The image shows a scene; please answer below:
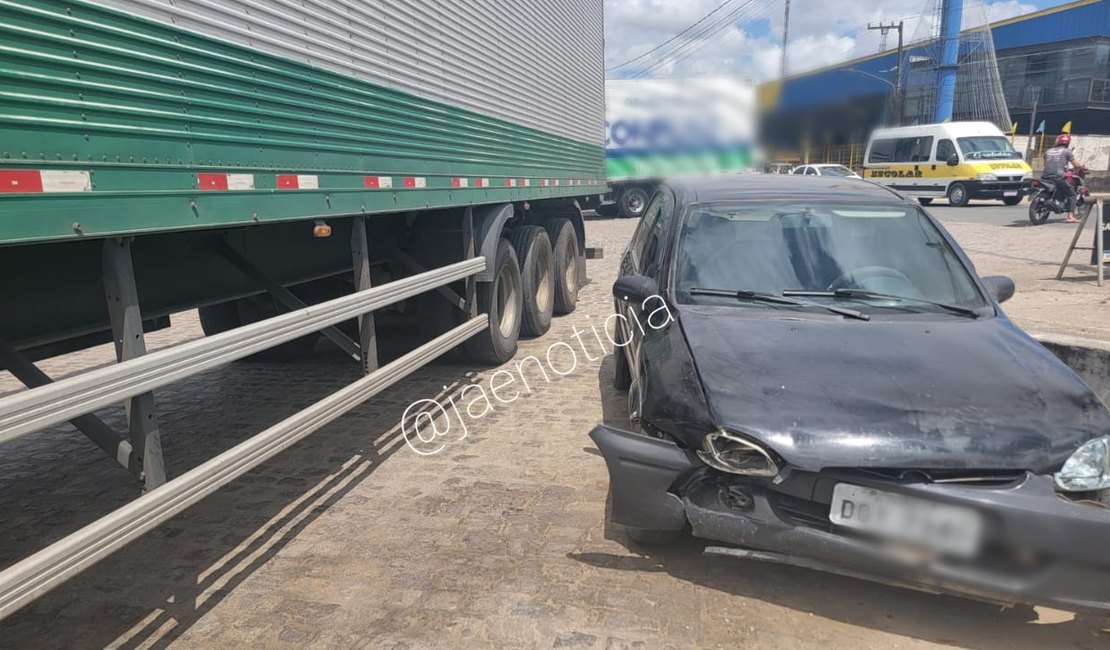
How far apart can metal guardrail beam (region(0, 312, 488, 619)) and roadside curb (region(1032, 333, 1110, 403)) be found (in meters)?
4.27

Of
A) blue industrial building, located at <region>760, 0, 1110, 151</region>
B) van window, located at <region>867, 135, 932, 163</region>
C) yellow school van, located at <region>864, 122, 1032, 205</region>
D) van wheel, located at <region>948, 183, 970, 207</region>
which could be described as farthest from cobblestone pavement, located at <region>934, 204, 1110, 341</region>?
blue industrial building, located at <region>760, 0, 1110, 151</region>

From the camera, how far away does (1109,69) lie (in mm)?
41531

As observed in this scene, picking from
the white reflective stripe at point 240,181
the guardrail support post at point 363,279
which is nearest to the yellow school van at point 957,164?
the guardrail support post at point 363,279

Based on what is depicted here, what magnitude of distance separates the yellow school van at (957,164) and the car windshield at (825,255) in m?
19.5

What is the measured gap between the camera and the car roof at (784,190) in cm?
418

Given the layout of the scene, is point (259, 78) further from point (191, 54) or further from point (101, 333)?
point (101, 333)

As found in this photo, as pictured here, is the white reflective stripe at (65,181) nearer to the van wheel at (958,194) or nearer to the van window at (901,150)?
the van wheel at (958,194)

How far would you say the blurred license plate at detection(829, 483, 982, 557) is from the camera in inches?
94.0

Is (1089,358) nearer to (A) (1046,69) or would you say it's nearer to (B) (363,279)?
(B) (363,279)

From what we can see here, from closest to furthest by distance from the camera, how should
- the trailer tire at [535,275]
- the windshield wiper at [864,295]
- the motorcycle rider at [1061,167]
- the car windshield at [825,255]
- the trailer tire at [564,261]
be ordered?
the windshield wiper at [864,295], the car windshield at [825,255], the trailer tire at [535,275], the trailer tire at [564,261], the motorcycle rider at [1061,167]

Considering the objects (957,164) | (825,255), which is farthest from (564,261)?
(957,164)

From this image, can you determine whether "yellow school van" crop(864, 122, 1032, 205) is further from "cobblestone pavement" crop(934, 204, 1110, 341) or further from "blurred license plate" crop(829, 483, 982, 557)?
"blurred license plate" crop(829, 483, 982, 557)

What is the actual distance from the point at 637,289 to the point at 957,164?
2342cm

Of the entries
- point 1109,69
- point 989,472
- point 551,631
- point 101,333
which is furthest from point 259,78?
point 1109,69
